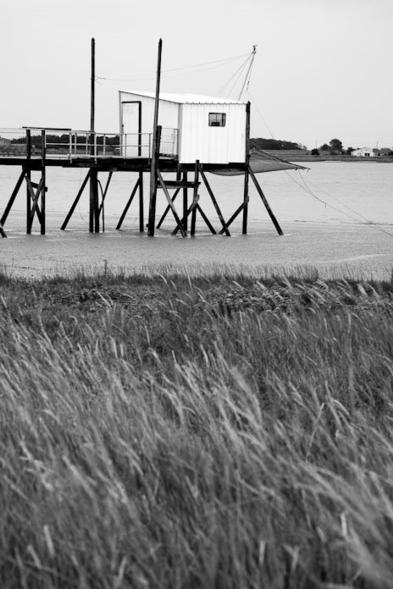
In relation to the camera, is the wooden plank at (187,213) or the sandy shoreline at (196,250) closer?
the sandy shoreline at (196,250)

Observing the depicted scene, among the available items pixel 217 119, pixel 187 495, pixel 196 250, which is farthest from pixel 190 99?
pixel 187 495

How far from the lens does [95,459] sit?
4.75 m

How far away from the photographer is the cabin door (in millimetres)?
45281

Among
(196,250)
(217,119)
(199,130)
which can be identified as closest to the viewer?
(196,250)

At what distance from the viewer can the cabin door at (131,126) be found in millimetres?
45281

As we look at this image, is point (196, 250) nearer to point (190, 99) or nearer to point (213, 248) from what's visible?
point (213, 248)

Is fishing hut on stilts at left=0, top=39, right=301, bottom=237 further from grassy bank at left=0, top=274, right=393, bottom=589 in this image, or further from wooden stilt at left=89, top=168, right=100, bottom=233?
grassy bank at left=0, top=274, right=393, bottom=589

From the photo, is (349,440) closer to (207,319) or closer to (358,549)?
Answer: (358,549)

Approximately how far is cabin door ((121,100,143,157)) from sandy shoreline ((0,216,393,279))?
367cm

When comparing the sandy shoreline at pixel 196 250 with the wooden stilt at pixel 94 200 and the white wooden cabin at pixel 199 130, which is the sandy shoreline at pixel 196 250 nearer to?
the wooden stilt at pixel 94 200

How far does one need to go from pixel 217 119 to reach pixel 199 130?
3.28 feet

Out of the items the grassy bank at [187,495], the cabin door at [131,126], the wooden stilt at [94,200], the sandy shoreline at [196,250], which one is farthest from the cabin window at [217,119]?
the grassy bank at [187,495]

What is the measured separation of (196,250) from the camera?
39844mm

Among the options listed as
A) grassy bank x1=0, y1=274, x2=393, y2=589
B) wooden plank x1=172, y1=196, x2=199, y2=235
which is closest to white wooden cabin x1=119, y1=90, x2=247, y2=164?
wooden plank x1=172, y1=196, x2=199, y2=235
